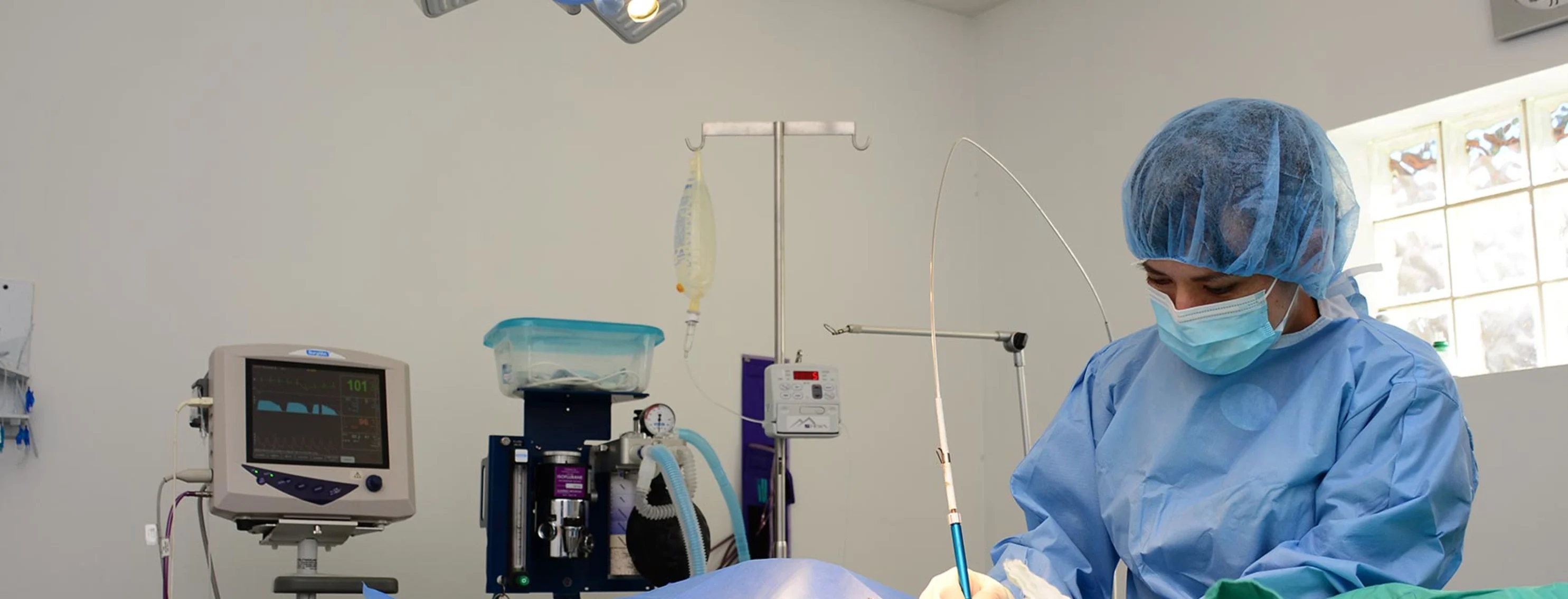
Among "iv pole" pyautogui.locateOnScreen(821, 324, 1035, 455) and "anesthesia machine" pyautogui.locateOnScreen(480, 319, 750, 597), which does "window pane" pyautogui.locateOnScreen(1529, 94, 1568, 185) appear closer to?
"iv pole" pyautogui.locateOnScreen(821, 324, 1035, 455)

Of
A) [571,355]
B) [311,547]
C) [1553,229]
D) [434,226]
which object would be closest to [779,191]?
[571,355]

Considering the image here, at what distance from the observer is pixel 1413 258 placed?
3236 mm

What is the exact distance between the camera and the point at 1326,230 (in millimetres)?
1605

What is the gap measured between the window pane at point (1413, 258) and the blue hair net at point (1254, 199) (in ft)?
5.65

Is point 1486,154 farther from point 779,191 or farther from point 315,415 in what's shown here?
point 315,415

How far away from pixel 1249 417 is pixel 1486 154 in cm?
187

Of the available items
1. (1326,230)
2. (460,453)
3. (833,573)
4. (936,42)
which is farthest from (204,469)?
(936,42)

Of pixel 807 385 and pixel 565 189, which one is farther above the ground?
pixel 565 189

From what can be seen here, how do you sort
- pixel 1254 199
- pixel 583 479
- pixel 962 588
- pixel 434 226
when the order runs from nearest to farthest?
pixel 962 588
pixel 1254 199
pixel 583 479
pixel 434 226

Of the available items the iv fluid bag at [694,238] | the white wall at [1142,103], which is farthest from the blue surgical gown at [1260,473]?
the white wall at [1142,103]

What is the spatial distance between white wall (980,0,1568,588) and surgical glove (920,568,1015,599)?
1.99m

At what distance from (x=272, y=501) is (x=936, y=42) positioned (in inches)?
103

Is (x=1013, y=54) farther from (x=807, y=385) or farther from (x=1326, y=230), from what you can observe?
(x=1326, y=230)

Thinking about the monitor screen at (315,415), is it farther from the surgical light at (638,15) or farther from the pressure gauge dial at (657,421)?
the surgical light at (638,15)
